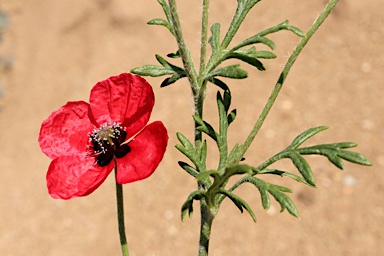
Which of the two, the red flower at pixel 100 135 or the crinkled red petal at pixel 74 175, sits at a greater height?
the red flower at pixel 100 135

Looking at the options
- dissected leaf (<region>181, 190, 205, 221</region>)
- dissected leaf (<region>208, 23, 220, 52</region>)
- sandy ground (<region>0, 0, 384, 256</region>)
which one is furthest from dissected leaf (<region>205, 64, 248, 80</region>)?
sandy ground (<region>0, 0, 384, 256</region>)

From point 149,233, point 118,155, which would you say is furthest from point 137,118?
point 149,233

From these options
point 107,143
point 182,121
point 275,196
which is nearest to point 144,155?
point 107,143

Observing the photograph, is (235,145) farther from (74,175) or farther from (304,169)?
(74,175)

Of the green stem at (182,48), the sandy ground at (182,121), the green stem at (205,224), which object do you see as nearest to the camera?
the green stem at (182,48)

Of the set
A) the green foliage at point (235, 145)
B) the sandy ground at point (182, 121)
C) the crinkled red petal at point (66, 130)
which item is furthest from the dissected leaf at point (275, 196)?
the sandy ground at point (182, 121)

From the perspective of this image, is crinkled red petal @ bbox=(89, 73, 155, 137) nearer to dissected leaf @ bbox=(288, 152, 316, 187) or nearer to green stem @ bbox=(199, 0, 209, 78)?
green stem @ bbox=(199, 0, 209, 78)

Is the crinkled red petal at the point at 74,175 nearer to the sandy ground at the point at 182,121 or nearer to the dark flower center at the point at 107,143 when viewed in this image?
the dark flower center at the point at 107,143

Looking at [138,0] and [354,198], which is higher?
[138,0]

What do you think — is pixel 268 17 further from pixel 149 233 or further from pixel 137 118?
pixel 137 118
